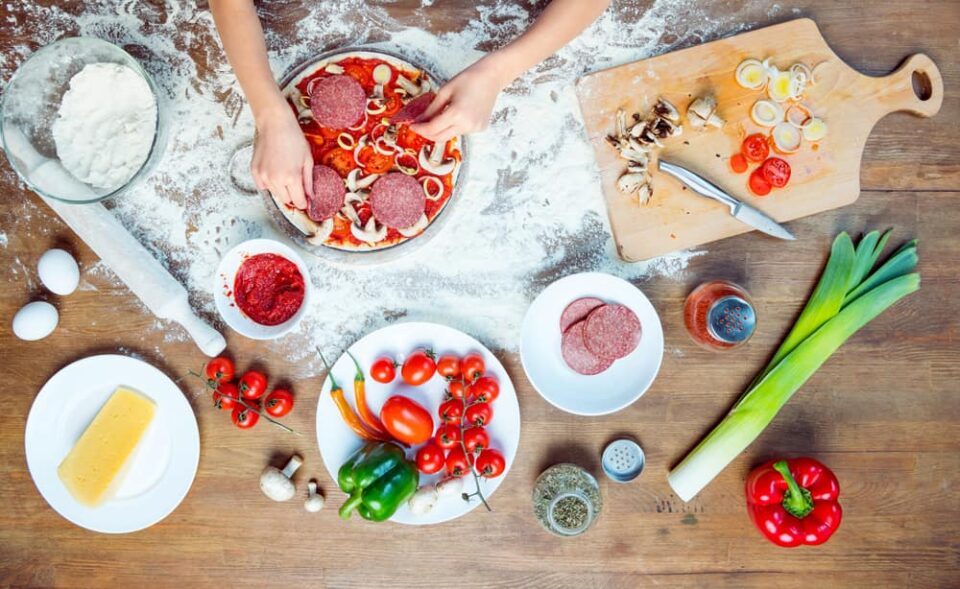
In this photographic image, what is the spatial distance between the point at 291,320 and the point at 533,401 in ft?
2.76

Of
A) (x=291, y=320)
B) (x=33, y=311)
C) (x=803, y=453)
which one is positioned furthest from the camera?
(x=803, y=453)

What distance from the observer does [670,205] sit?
213cm

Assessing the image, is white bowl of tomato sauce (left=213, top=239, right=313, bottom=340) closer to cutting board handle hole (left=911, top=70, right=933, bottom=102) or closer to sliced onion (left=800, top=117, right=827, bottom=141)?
sliced onion (left=800, top=117, right=827, bottom=141)

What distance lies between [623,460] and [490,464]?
1.55 feet

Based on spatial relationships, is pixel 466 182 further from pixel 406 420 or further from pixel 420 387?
pixel 406 420

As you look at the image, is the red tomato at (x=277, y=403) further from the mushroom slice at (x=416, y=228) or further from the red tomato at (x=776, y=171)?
the red tomato at (x=776, y=171)

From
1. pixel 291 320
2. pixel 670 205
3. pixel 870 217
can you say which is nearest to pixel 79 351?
pixel 291 320

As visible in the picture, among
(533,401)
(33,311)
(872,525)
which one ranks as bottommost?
(872,525)

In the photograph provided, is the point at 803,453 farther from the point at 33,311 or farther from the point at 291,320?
the point at 33,311

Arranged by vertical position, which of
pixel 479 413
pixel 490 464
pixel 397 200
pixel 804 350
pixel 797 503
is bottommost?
pixel 797 503

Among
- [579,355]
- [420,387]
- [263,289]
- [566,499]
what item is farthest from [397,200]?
[566,499]

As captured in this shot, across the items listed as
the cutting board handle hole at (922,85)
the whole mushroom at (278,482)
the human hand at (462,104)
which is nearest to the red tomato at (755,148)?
A: the cutting board handle hole at (922,85)

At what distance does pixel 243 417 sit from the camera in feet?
6.81

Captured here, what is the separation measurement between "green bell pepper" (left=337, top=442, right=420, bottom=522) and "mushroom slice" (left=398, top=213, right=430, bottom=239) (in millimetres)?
677
